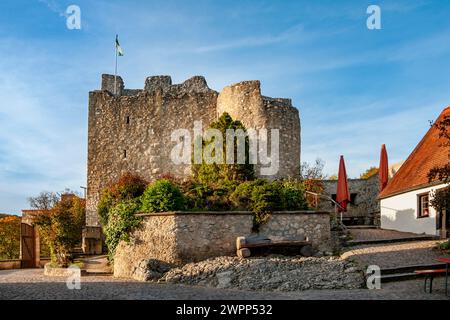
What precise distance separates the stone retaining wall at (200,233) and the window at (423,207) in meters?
5.45

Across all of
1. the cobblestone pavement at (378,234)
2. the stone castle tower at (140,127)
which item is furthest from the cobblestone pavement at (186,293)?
the stone castle tower at (140,127)

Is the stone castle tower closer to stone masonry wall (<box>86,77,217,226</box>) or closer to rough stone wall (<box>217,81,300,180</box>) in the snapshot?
stone masonry wall (<box>86,77,217,226</box>)

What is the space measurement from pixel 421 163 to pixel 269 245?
9323 mm

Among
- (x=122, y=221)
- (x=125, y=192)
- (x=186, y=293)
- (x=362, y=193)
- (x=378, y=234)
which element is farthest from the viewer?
(x=362, y=193)

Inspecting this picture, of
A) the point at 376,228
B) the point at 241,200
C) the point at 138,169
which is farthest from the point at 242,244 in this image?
the point at 138,169

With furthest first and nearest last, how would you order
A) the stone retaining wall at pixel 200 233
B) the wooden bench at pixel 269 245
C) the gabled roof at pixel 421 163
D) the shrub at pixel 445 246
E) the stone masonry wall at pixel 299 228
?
the gabled roof at pixel 421 163 < the stone masonry wall at pixel 299 228 < the shrub at pixel 445 246 < the stone retaining wall at pixel 200 233 < the wooden bench at pixel 269 245

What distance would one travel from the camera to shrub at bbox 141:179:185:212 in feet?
59.2

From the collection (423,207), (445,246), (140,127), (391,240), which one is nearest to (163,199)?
(391,240)

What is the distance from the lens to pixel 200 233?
56.2 feet

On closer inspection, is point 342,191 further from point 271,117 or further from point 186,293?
point 186,293

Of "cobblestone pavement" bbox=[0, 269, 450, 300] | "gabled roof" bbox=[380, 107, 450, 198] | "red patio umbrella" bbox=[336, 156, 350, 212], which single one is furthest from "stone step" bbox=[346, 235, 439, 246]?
"cobblestone pavement" bbox=[0, 269, 450, 300]

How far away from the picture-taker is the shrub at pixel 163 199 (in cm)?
1803

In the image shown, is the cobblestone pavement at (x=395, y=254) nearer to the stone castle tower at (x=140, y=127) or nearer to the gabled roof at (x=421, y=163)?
the gabled roof at (x=421, y=163)

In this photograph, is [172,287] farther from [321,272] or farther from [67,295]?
[321,272]
